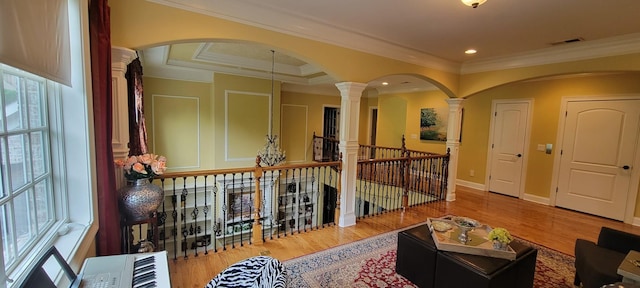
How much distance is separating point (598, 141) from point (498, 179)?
67.1 inches

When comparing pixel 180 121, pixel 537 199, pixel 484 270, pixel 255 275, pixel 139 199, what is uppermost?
pixel 180 121

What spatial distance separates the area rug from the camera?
2461mm

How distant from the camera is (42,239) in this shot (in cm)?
135

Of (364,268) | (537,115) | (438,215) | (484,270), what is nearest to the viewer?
(484,270)

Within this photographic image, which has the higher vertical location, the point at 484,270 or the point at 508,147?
the point at 508,147

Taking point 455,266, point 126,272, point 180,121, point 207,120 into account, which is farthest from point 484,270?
point 180,121

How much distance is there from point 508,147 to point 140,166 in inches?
250

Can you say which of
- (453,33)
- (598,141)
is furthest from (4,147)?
(598,141)

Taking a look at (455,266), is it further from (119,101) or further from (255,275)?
(119,101)

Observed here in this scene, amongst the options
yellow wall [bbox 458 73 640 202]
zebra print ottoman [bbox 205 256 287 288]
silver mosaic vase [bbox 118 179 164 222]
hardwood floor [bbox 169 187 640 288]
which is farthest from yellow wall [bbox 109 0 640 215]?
zebra print ottoman [bbox 205 256 287 288]

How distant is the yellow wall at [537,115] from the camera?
4426 millimetres

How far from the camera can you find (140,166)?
2.05m

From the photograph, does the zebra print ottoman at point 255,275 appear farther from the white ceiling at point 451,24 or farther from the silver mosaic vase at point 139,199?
the white ceiling at point 451,24

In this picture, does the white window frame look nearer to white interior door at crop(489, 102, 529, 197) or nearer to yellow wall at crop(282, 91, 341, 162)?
yellow wall at crop(282, 91, 341, 162)
